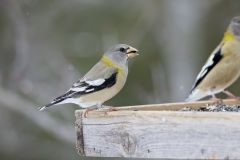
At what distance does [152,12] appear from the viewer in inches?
464

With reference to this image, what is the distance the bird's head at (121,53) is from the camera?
21.9 ft

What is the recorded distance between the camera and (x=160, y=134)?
4953mm

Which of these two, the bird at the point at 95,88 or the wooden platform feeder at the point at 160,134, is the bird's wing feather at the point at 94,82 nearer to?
the bird at the point at 95,88

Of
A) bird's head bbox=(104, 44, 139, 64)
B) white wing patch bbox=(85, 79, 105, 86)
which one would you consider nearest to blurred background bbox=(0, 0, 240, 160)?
bird's head bbox=(104, 44, 139, 64)

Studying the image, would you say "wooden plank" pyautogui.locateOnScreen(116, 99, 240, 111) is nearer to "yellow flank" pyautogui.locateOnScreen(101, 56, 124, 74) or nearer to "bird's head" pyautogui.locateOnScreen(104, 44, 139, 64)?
"yellow flank" pyautogui.locateOnScreen(101, 56, 124, 74)

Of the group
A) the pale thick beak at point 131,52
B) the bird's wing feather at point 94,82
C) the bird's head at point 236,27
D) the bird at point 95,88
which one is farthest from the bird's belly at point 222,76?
the bird's wing feather at point 94,82

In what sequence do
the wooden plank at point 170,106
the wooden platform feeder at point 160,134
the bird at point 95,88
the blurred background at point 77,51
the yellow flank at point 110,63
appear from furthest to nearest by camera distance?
→ 1. the blurred background at point 77,51
2. the yellow flank at point 110,63
3. the bird at point 95,88
4. the wooden plank at point 170,106
5. the wooden platform feeder at point 160,134

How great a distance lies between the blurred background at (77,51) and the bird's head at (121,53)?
134 inches

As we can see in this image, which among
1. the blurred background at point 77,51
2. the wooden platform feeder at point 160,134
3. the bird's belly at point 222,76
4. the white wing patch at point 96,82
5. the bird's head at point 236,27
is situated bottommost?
the wooden platform feeder at point 160,134

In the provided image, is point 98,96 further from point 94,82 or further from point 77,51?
point 77,51

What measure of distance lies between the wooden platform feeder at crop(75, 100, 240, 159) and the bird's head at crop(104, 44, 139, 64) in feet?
4.05

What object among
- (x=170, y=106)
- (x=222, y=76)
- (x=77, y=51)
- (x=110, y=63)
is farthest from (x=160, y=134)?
(x=77, y=51)

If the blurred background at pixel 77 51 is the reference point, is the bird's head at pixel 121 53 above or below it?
below

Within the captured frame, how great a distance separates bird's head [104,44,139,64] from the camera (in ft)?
21.9
